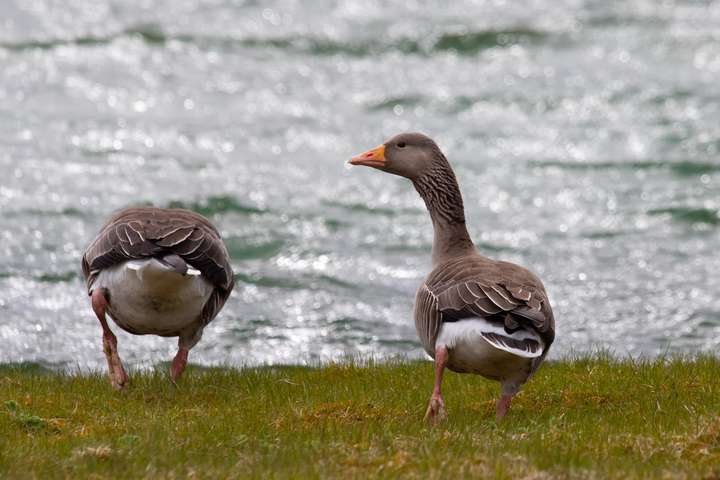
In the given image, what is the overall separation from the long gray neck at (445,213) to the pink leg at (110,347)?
2.85 metres

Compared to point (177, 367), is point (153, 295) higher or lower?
higher

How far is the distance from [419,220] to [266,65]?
10105 mm

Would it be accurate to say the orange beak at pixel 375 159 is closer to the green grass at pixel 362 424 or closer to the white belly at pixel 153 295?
the white belly at pixel 153 295

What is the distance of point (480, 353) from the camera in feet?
27.2

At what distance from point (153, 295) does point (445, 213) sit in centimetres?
263

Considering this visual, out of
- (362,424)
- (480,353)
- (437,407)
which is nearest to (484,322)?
(480,353)

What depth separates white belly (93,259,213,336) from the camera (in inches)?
371

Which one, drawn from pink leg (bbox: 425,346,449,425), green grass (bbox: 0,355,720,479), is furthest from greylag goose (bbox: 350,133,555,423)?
green grass (bbox: 0,355,720,479)

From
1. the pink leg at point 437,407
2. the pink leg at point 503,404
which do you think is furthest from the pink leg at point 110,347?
the pink leg at point 503,404

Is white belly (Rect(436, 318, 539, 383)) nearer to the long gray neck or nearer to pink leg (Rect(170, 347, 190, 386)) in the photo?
the long gray neck

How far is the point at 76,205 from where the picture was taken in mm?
21969

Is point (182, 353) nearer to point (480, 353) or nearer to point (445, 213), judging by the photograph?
point (445, 213)

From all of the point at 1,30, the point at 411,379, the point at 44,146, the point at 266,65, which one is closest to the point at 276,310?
the point at 411,379

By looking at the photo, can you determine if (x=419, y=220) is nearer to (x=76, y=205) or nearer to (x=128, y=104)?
(x=76, y=205)
